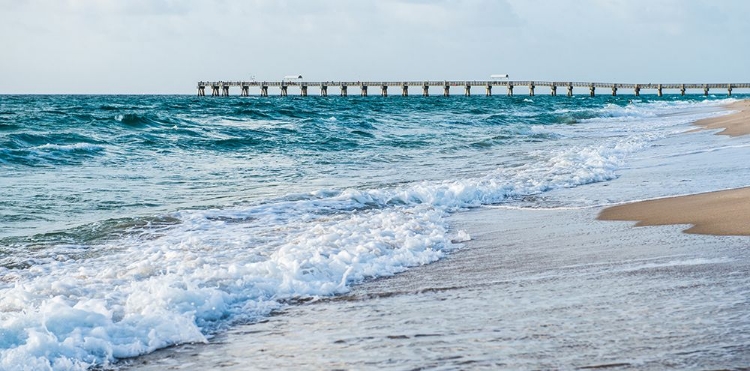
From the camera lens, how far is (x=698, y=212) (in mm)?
6918

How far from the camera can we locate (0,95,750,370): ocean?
4031 mm

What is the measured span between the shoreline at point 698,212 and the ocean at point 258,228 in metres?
0.36

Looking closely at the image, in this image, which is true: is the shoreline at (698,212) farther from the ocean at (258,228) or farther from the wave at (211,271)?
the wave at (211,271)

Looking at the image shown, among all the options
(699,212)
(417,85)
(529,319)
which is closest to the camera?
(529,319)

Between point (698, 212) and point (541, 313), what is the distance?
355cm

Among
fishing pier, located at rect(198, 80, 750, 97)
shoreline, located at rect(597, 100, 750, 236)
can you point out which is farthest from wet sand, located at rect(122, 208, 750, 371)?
fishing pier, located at rect(198, 80, 750, 97)

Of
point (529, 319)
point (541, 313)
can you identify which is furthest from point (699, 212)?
point (529, 319)

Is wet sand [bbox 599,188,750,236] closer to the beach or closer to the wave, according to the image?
the beach

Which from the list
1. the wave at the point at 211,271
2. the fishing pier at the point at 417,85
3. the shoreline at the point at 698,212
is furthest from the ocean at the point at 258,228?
the fishing pier at the point at 417,85

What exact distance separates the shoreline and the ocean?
36 cm

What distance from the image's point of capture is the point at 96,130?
81.2 feet

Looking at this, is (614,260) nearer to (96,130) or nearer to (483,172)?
(483,172)

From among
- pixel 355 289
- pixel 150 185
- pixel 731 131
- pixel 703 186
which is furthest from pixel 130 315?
pixel 731 131

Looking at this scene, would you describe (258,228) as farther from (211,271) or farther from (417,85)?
(417,85)
